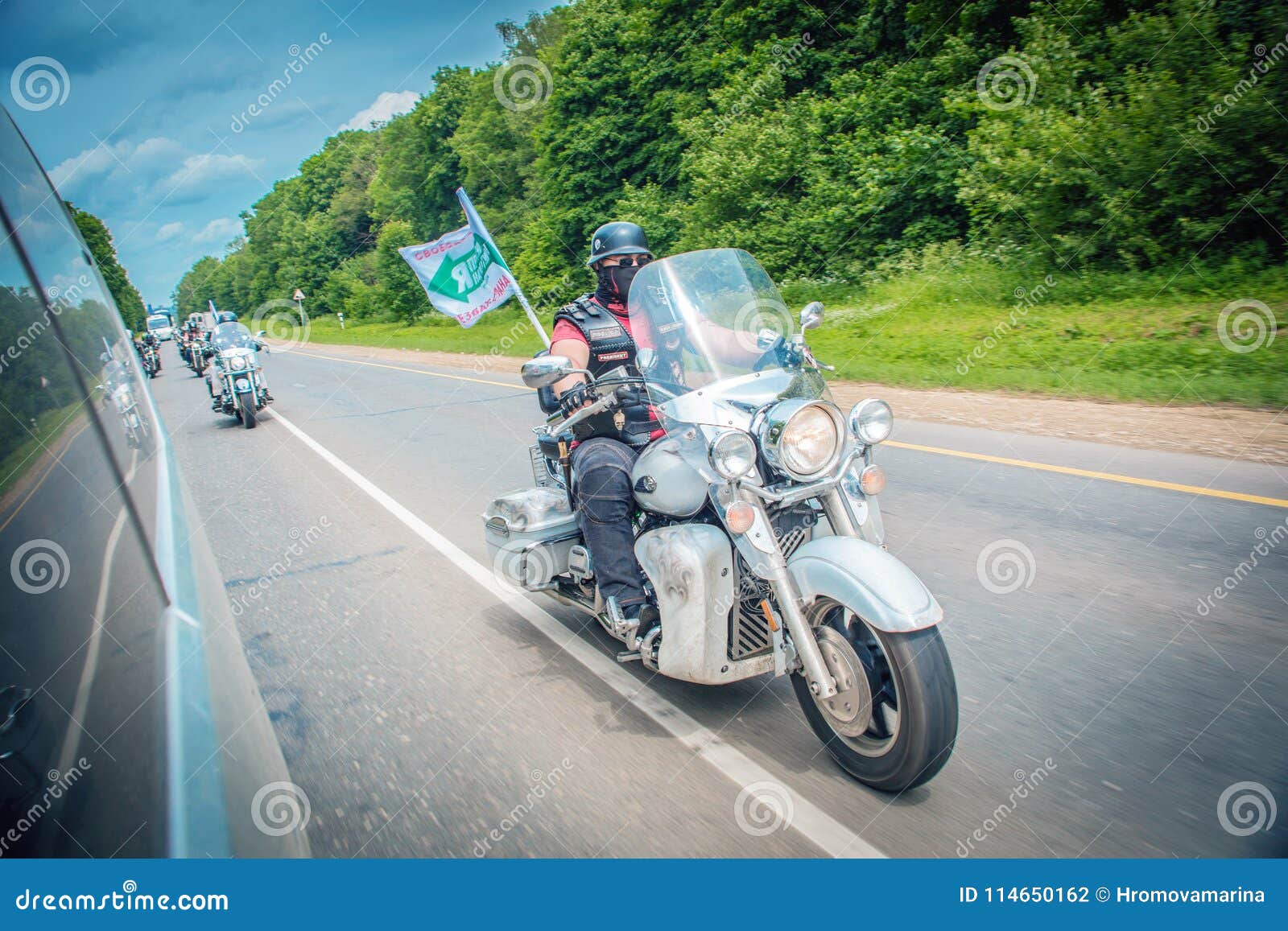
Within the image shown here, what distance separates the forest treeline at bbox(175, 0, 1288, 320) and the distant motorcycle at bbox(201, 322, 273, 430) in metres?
1.04

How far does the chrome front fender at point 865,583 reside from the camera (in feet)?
8.12

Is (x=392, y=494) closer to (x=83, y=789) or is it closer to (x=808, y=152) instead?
(x=83, y=789)

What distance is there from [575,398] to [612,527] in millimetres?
591

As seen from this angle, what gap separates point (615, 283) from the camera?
13.7 ft

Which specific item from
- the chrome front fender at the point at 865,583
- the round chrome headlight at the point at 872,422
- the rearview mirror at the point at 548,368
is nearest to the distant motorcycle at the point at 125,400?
the rearview mirror at the point at 548,368

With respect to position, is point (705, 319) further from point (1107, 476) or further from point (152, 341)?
point (152, 341)

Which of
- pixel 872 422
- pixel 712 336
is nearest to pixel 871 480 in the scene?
pixel 872 422

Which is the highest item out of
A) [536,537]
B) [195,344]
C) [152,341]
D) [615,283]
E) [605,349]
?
[195,344]

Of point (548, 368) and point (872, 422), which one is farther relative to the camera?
point (548, 368)

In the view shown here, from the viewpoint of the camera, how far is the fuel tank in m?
3.19

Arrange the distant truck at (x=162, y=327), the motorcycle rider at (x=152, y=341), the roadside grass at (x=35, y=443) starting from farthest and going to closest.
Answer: the motorcycle rider at (x=152, y=341) < the distant truck at (x=162, y=327) < the roadside grass at (x=35, y=443)

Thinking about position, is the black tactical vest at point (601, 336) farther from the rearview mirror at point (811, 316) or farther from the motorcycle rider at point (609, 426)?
the rearview mirror at point (811, 316)

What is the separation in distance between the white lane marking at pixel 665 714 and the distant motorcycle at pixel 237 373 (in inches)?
357
